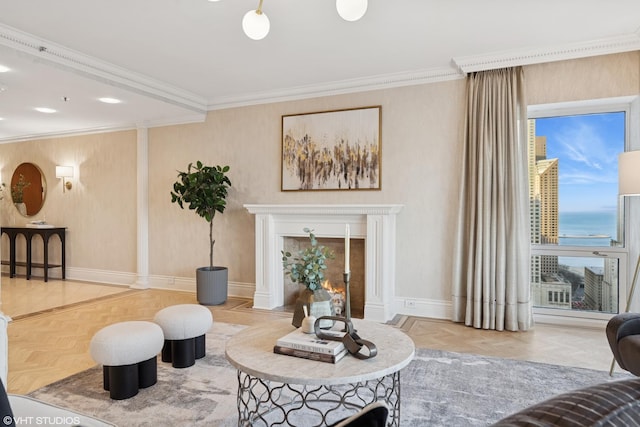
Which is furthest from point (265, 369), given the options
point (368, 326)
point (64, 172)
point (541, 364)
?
point (64, 172)

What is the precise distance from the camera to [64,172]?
22.0ft

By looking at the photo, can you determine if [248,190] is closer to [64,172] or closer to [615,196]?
[64,172]

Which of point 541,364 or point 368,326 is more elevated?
point 368,326

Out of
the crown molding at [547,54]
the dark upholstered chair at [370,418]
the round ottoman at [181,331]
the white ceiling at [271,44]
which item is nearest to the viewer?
the dark upholstered chair at [370,418]

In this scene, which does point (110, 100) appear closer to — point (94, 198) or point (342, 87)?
point (94, 198)

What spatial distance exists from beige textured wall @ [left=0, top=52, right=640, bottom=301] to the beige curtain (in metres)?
0.23

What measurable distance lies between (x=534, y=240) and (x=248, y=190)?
3.40 meters

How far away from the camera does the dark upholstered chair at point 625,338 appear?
2.18 metres

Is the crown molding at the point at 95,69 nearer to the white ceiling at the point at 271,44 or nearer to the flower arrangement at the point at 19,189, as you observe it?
the white ceiling at the point at 271,44

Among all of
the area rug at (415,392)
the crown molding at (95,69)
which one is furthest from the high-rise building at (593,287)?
the crown molding at (95,69)

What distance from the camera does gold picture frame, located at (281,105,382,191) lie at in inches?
182

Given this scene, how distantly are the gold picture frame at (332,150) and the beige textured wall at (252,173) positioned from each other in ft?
0.33

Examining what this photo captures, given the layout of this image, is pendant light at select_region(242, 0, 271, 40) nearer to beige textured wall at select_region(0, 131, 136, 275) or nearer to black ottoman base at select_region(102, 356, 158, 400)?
black ottoman base at select_region(102, 356, 158, 400)

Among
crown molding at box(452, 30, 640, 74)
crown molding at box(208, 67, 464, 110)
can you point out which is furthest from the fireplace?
crown molding at box(452, 30, 640, 74)
